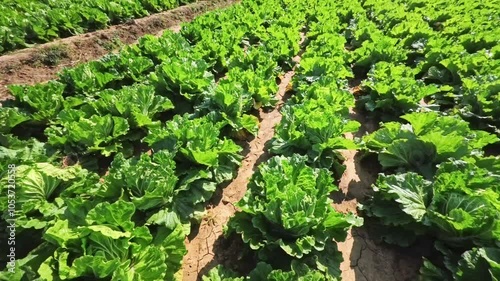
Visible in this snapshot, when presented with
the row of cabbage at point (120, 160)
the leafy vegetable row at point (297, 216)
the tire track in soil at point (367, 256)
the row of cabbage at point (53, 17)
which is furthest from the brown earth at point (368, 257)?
the row of cabbage at point (53, 17)

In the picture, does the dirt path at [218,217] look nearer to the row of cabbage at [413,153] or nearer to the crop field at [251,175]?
the crop field at [251,175]

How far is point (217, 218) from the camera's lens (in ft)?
14.1

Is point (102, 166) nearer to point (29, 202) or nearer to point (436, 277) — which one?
point (29, 202)

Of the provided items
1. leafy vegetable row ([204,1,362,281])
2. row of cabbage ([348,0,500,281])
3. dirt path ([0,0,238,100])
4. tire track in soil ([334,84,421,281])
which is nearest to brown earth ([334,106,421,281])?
tire track in soil ([334,84,421,281])

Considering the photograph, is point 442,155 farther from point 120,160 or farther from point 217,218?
point 120,160

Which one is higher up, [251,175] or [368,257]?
[251,175]

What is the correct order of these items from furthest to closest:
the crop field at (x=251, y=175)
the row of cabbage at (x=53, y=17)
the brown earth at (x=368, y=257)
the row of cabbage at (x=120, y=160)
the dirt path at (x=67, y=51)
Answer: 1. the row of cabbage at (x=53, y=17)
2. the dirt path at (x=67, y=51)
3. the brown earth at (x=368, y=257)
4. the crop field at (x=251, y=175)
5. the row of cabbage at (x=120, y=160)

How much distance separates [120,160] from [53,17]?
→ 7625 mm

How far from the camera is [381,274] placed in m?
3.62

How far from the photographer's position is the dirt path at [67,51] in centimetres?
732

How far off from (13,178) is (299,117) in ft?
13.8

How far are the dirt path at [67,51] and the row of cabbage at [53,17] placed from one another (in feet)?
1.37

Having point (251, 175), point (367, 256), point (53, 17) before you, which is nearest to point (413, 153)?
point (367, 256)

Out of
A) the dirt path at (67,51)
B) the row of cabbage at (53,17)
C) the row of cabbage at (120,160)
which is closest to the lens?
the row of cabbage at (120,160)
